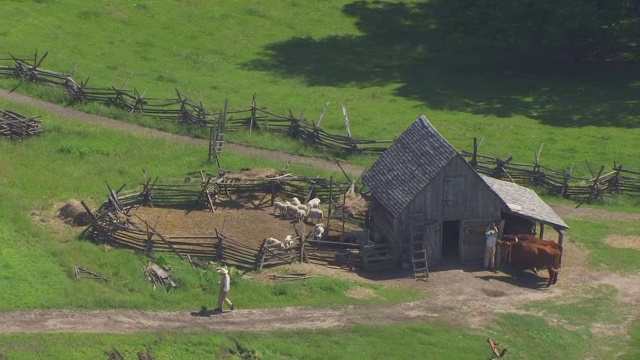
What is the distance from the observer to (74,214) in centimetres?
4462

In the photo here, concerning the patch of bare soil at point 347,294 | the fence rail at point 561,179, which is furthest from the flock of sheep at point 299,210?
the fence rail at point 561,179

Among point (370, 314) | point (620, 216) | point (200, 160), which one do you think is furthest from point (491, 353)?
point (200, 160)

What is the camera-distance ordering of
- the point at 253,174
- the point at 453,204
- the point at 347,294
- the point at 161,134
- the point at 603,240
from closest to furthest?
the point at 347,294 < the point at 453,204 < the point at 603,240 < the point at 253,174 < the point at 161,134

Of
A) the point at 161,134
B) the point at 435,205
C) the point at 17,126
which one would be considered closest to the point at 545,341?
the point at 435,205

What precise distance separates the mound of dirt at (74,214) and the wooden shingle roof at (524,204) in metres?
14.2

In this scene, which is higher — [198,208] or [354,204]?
[354,204]

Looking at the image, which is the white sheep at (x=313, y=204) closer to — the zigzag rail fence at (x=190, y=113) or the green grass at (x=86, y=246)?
the green grass at (x=86, y=246)

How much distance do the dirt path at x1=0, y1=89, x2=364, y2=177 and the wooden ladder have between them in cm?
1047

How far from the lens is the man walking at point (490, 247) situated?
141ft

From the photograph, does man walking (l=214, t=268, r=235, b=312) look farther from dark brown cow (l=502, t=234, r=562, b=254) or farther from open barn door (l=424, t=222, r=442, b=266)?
dark brown cow (l=502, t=234, r=562, b=254)

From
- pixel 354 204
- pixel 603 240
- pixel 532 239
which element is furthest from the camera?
pixel 603 240

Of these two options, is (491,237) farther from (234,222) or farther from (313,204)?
(234,222)

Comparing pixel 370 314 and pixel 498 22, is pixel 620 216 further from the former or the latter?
pixel 498 22

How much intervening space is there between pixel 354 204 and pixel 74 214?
10.4m
